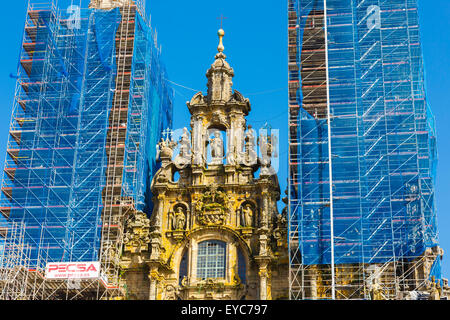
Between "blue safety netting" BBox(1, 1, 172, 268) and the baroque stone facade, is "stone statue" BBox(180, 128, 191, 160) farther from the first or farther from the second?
"blue safety netting" BBox(1, 1, 172, 268)

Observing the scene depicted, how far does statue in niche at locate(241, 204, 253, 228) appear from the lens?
167 ft

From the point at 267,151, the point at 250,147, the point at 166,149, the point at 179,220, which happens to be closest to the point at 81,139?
the point at 166,149

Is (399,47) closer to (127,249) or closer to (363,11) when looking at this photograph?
(363,11)

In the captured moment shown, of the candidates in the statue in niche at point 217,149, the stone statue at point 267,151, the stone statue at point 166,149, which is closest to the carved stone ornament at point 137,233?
the stone statue at point 166,149

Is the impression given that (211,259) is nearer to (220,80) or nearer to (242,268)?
(242,268)

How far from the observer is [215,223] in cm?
5116

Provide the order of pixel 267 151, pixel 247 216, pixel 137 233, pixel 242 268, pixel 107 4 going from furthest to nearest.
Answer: pixel 107 4 < pixel 267 151 < pixel 137 233 < pixel 247 216 < pixel 242 268

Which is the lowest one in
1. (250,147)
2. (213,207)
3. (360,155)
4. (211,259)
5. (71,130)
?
(211,259)

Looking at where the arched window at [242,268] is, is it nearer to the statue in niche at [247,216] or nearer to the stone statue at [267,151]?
the statue in niche at [247,216]

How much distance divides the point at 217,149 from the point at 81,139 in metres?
8.24

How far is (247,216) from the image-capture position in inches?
2014

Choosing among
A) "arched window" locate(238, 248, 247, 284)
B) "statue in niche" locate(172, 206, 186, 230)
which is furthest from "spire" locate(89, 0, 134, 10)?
"arched window" locate(238, 248, 247, 284)

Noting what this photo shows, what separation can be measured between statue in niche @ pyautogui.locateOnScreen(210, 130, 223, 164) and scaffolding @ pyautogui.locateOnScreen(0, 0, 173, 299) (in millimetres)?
Answer: 4419

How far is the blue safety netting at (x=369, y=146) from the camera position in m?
45.4
